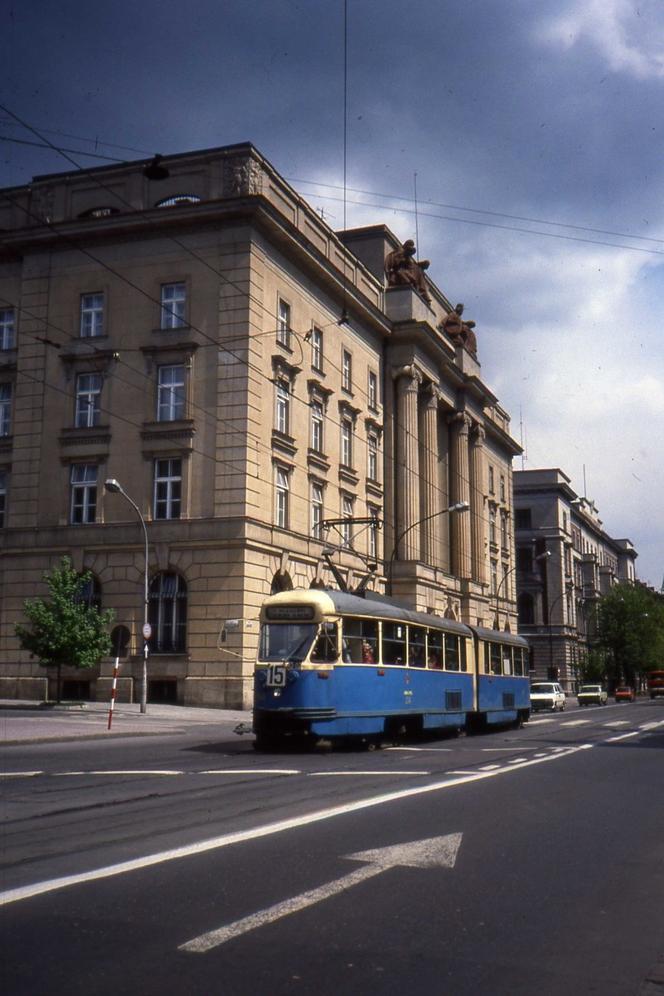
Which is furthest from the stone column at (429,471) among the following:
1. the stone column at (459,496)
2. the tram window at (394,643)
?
the tram window at (394,643)

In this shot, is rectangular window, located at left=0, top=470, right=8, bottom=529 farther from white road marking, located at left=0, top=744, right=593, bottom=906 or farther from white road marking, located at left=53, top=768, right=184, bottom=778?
white road marking, located at left=0, top=744, right=593, bottom=906

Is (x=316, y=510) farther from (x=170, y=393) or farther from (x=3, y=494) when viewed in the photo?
(x=3, y=494)

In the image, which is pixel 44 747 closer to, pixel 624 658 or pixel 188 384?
pixel 188 384

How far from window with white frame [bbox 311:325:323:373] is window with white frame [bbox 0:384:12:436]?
12498 millimetres

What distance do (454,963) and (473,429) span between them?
Result: 207 ft

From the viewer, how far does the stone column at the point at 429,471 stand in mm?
56344

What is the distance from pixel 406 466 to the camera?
53125 millimetres

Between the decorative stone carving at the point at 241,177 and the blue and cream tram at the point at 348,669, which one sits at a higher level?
the decorative stone carving at the point at 241,177

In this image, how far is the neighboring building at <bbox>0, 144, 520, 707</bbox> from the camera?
37344 millimetres

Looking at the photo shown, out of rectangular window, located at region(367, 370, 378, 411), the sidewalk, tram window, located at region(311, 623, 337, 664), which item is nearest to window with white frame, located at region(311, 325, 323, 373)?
rectangular window, located at region(367, 370, 378, 411)

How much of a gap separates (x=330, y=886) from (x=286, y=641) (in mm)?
12811

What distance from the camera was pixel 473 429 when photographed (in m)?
67.4

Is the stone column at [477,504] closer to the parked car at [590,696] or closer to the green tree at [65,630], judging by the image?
the parked car at [590,696]

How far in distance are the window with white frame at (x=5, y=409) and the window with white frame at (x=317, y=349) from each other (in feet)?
41.0
